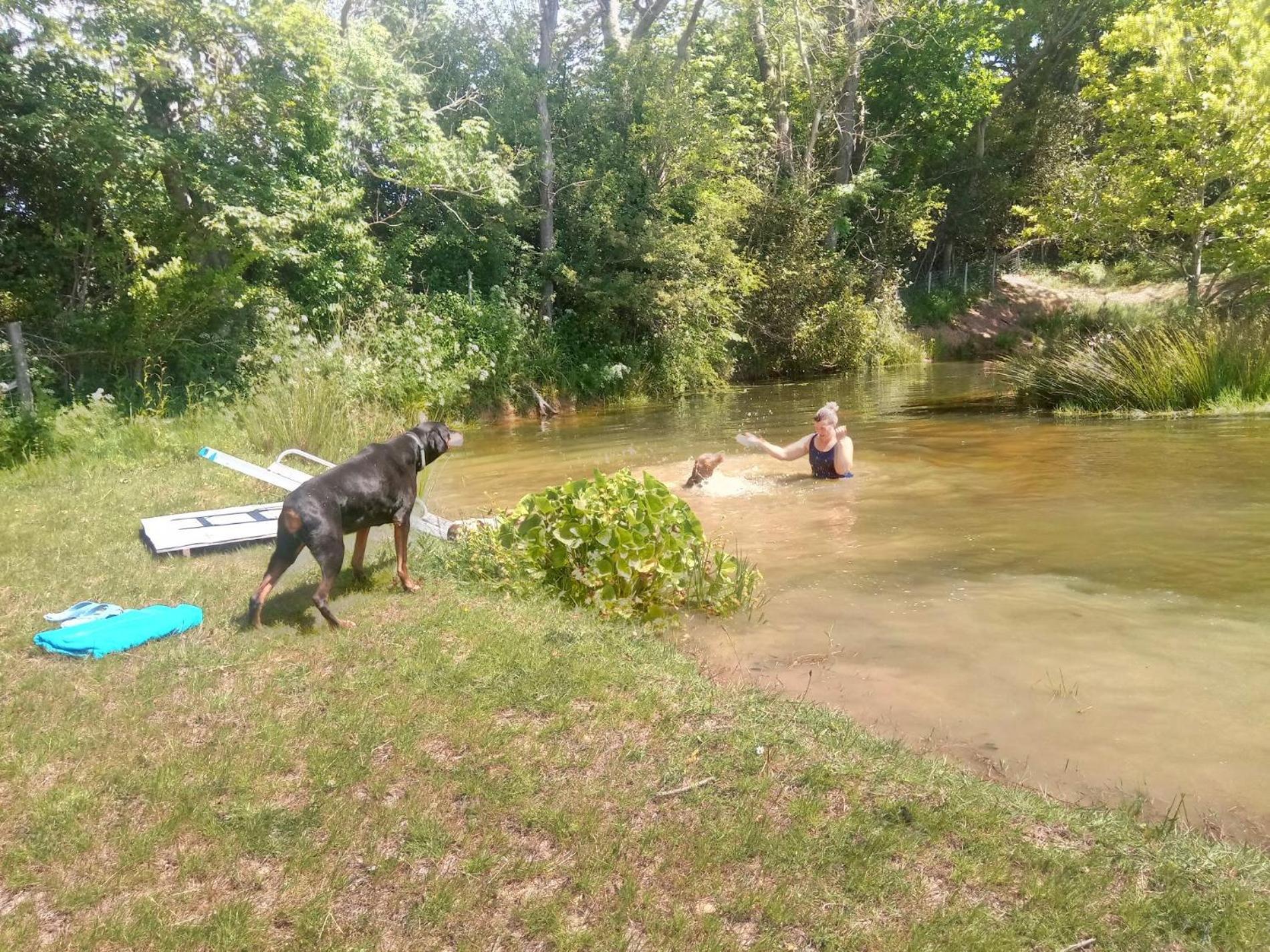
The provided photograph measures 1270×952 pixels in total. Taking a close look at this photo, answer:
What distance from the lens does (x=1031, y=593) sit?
223 inches

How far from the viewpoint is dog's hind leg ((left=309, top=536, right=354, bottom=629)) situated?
4660 mm

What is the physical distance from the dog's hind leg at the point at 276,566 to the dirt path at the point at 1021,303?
28.5 m

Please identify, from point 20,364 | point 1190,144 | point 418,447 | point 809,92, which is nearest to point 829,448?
point 418,447

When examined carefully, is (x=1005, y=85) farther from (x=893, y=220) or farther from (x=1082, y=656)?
(x=1082, y=656)

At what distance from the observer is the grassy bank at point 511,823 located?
8.48ft

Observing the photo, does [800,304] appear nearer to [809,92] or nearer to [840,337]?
[840,337]

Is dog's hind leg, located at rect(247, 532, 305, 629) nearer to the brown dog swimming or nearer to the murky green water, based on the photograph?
the murky green water

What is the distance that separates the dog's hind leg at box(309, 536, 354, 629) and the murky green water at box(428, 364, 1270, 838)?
2103mm

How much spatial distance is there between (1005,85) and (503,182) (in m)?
25.7

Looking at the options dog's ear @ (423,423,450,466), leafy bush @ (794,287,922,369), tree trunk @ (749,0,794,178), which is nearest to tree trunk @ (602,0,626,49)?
tree trunk @ (749,0,794,178)

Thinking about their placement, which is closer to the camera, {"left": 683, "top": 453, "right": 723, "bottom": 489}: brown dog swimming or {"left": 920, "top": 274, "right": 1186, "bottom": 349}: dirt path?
{"left": 683, "top": 453, "right": 723, "bottom": 489}: brown dog swimming

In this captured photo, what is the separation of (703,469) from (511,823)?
6771mm

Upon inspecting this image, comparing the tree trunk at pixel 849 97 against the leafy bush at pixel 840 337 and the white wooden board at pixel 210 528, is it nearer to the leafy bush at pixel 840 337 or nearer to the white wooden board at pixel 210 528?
the leafy bush at pixel 840 337

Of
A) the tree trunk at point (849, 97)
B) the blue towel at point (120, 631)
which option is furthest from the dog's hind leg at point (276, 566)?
the tree trunk at point (849, 97)
